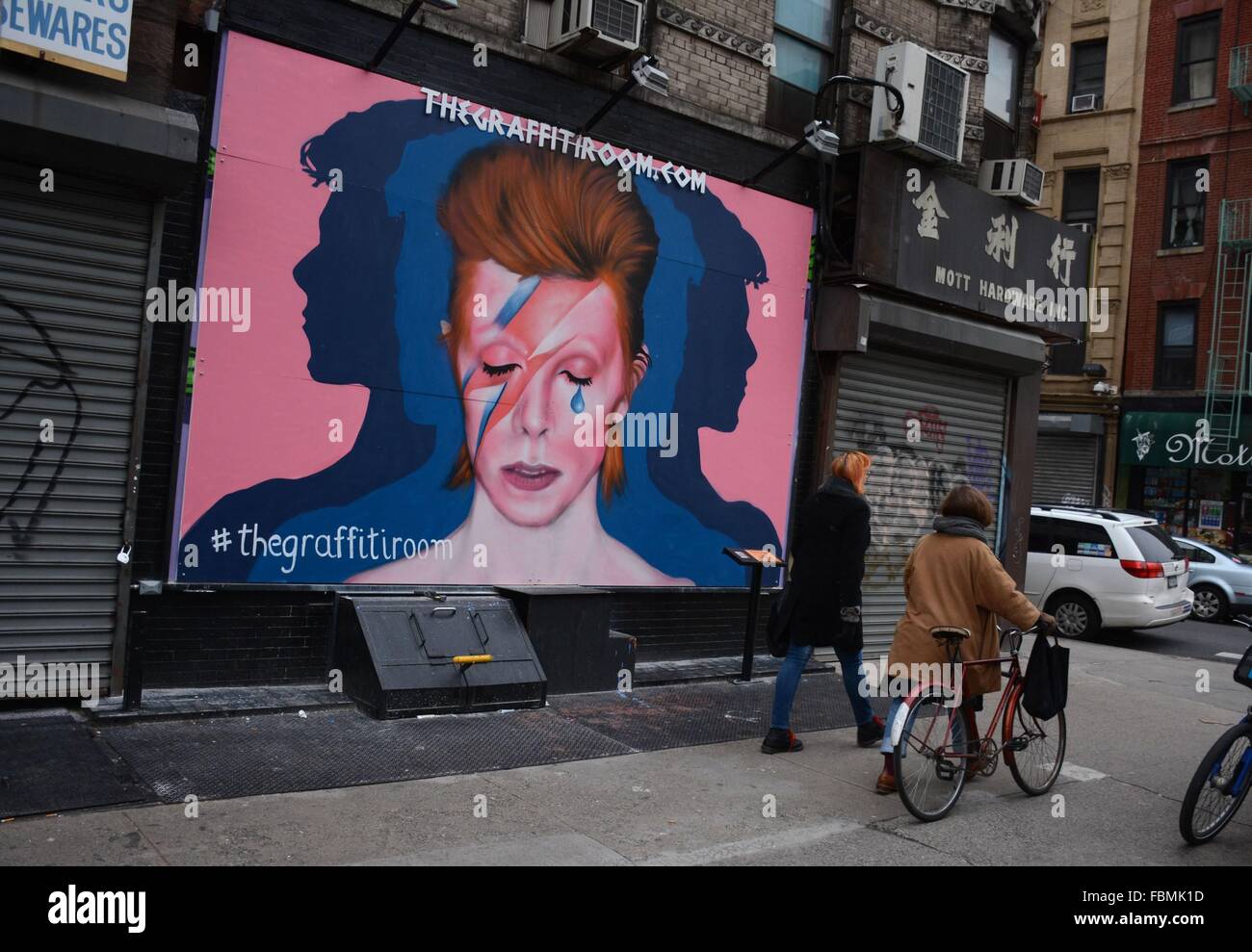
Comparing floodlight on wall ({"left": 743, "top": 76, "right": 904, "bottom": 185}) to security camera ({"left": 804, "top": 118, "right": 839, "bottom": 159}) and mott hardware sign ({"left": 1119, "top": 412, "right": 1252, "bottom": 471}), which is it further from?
mott hardware sign ({"left": 1119, "top": 412, "right": 1252, "bottom": 471})

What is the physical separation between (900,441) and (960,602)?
5.61 m

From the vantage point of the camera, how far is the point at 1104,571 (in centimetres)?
1438

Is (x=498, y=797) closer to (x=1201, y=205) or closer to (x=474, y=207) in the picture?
(x=474, y=207)

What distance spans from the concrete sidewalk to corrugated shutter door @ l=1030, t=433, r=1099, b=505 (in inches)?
769

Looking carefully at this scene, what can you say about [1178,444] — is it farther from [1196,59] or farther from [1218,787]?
[1218,787]

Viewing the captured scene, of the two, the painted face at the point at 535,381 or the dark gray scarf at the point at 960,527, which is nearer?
the dark gray scarf at the point at 960,527

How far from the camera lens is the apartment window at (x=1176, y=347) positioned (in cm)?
2469

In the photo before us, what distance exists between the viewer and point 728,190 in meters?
9.77

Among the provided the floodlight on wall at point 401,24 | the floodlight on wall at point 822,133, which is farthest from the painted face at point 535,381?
the floodlight on wall at point 822,133

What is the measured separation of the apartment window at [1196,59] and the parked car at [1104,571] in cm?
1485
